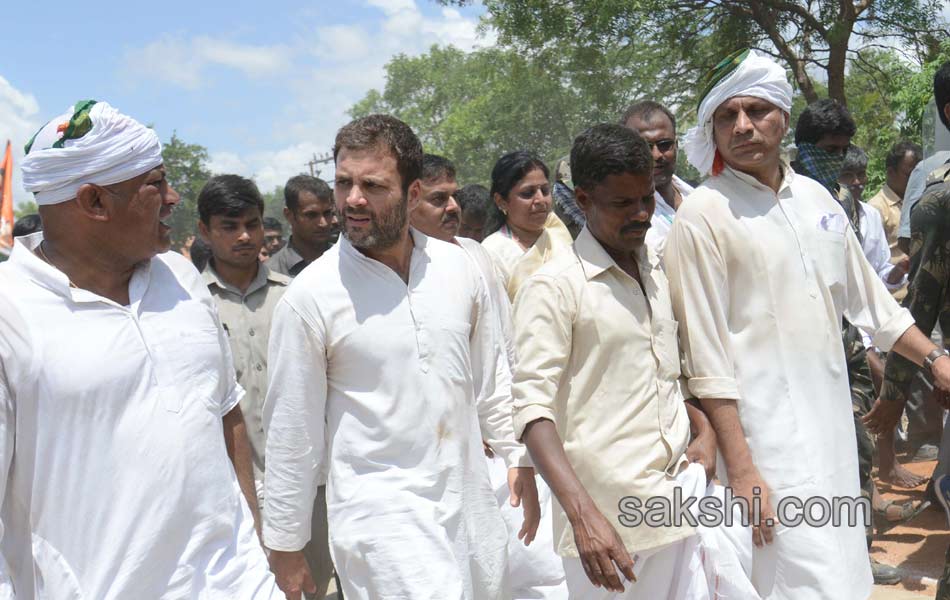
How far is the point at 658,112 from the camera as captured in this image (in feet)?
16.2

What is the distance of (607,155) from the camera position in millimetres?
3338

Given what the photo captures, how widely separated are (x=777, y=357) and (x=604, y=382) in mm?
589

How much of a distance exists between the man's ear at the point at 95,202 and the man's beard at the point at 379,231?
882 mm

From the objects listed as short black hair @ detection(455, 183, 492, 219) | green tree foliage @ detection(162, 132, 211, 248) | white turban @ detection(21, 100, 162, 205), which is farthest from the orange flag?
green tree foliage @ detection(162, 132, 211, 248)

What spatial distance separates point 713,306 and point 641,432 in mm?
495

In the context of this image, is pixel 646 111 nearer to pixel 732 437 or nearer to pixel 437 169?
pixel 437 169

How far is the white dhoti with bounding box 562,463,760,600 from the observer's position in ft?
10.9

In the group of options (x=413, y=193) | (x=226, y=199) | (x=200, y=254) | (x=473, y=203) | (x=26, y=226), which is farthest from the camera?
(x=200, y=254)

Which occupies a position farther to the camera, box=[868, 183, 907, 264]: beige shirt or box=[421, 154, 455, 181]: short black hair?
box=[868, 183, 907, 264]: beige shirt

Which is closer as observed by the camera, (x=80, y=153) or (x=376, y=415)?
(x=80, y=153)

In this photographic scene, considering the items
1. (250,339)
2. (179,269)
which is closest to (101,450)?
(179,269)

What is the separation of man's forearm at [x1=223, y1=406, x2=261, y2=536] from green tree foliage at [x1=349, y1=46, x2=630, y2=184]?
15.7 metres

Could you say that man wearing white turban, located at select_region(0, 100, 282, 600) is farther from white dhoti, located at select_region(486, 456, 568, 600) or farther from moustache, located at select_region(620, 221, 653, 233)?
white dhoti, located at select_region(486, 456, 568, 600)

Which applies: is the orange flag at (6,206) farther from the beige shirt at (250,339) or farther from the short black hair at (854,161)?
the short black hair at (854,161)
